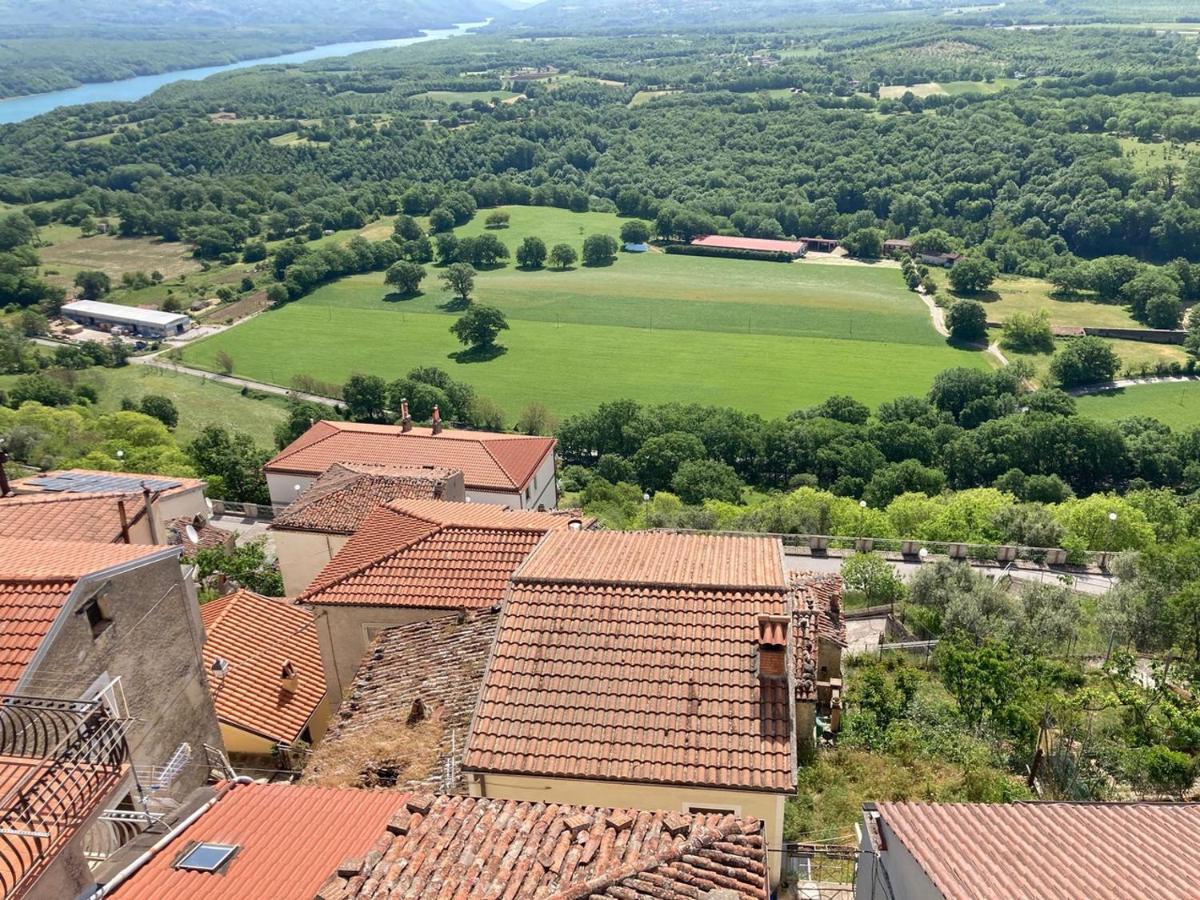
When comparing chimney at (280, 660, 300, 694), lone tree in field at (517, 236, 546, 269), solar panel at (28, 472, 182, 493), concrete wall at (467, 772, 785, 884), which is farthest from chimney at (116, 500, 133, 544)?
lone tree in field at (517, 236, 546, 269)

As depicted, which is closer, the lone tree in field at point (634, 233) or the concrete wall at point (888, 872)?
the concrete wall at point (888, 872)

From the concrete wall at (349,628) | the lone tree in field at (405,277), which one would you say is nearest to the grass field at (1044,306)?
the lone tree in field at (405,277)

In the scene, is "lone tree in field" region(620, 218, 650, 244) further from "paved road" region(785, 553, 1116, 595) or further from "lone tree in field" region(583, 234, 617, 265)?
"paved road" region(785, 553, 1116, 595)

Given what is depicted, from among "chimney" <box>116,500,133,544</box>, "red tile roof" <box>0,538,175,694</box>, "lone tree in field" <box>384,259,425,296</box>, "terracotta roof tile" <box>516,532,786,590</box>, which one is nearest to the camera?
"red tile roof" <box>0,538,175,694</box>

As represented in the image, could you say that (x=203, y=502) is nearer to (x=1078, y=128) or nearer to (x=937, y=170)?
(x=937, y=170)

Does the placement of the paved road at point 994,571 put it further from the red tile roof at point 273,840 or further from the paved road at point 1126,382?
the paved road at point 1126,382

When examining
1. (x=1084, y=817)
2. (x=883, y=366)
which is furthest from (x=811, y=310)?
(x=1084, y=817)

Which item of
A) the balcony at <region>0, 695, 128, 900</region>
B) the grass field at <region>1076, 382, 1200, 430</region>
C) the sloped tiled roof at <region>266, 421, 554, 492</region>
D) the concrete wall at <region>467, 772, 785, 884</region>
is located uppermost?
the balcony at <region>0, 695, 128, 900</region>
